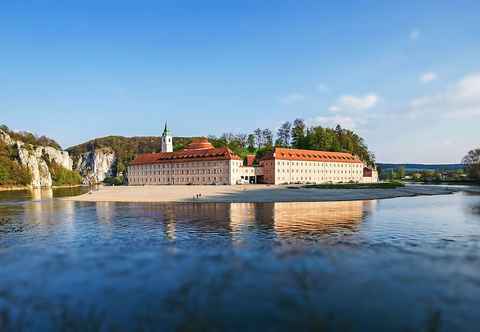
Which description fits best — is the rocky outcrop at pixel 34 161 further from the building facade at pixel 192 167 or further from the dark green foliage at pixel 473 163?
the dark green foliage at pixel 473 163

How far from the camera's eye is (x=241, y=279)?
50.5 feet

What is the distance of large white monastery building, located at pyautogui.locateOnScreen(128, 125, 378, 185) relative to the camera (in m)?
113

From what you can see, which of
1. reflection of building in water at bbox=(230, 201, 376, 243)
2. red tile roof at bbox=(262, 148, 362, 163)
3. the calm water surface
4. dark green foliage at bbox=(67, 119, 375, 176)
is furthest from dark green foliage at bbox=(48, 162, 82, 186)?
reflection of building in water at bbox=(230, 201, 376, 243)

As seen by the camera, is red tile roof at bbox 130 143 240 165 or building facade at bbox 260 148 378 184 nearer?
building facade at bbox 260 148 378 184

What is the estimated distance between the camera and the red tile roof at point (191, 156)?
115 m

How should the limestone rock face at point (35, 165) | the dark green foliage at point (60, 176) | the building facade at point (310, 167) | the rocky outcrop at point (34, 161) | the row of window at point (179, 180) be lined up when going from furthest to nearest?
the dark green foliage at point (60, 176) < the rocky outcrop at point (34, 161) < the limestone rock face at point (35, 165) < the row of window at point (179, 180) < the building facade at point (310, 167)

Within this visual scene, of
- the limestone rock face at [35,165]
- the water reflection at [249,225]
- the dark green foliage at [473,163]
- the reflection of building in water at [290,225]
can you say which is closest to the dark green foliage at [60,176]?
the limestone rock face at [35,165]

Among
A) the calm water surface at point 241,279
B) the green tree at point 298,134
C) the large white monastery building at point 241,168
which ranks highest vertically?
the green tree at point 298,134

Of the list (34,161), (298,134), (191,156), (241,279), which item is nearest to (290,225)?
(241,279)

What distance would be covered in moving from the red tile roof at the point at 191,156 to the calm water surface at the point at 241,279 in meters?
87.2

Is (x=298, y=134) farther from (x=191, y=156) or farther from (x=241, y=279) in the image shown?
(x=241, y=279)

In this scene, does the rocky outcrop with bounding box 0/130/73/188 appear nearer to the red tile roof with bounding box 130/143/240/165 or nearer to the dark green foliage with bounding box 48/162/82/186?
the dark green foliage with bounding box 48/162/82/186

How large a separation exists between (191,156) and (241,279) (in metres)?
111

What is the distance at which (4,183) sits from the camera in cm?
14275
